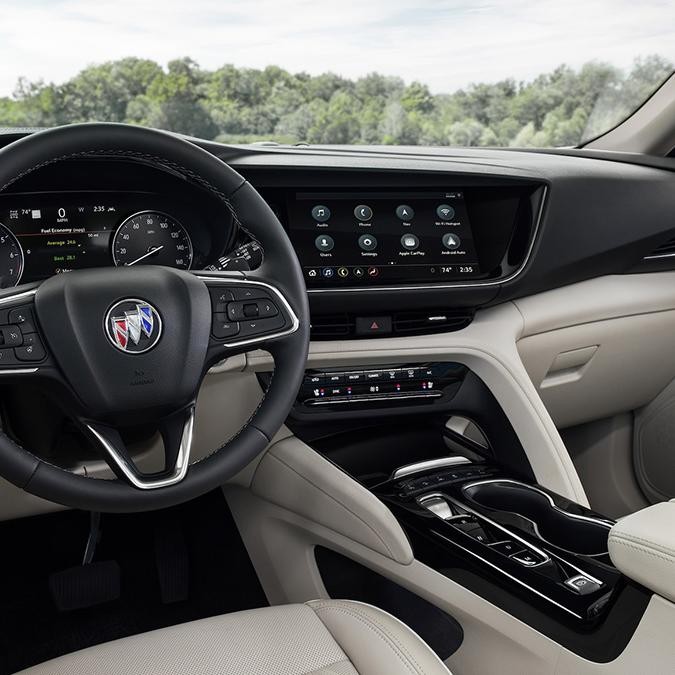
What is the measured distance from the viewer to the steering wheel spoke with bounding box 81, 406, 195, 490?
3.34ft

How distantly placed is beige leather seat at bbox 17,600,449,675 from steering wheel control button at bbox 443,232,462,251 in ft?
2.53

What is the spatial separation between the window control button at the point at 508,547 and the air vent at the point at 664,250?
34.9 inches

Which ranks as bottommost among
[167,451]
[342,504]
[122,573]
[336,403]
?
[122,573]

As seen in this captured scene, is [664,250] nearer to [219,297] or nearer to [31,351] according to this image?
[219,297]

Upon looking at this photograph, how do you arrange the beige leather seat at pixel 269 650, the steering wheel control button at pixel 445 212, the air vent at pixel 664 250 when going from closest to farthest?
the beige leather seat at pixel 269 650 → the steering wheel control button at pixel 445 212 → the air vent at pixel 664 250

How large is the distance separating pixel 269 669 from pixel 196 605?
0.95 meters

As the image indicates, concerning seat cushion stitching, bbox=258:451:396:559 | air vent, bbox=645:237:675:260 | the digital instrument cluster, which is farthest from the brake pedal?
air vent, bbox=645:237:675:260

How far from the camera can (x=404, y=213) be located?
5.31 ft

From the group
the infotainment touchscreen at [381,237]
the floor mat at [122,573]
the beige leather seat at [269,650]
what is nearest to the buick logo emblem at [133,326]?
the beige leather seat at [269,650]

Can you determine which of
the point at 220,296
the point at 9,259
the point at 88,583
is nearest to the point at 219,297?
the point at 220,296

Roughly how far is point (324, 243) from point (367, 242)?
84mm

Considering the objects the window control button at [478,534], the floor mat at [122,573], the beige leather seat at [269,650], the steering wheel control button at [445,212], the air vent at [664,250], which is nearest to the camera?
the beige leather seat at [269,650]

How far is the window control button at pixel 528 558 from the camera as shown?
4.19 ft

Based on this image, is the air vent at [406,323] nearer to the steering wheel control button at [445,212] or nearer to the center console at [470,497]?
the center console at [470,497]
